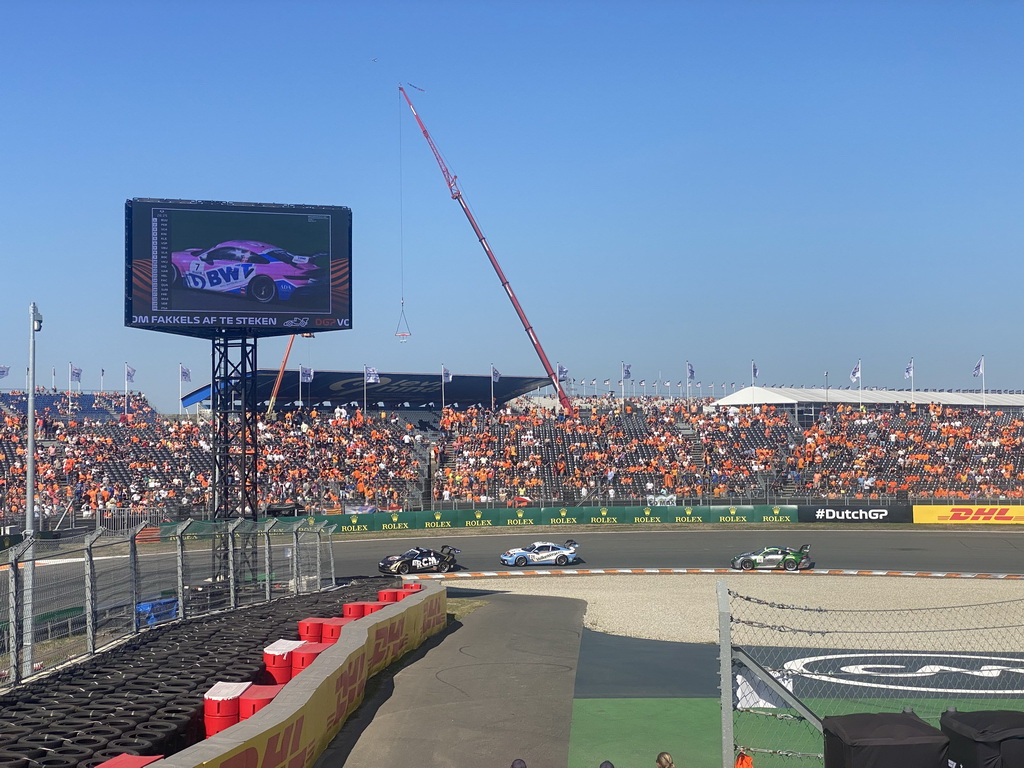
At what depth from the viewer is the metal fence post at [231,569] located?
20.0 meters

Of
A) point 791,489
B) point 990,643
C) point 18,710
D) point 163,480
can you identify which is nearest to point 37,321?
point 18,710

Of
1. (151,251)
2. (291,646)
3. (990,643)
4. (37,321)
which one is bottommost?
(990,643)

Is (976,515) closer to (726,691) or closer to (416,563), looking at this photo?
(416,563)

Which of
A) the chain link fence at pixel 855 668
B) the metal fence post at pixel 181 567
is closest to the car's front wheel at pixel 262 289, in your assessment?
the metal fence post at pixel 181 567

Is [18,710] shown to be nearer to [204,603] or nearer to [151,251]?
[204,603]

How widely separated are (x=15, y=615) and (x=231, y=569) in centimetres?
863

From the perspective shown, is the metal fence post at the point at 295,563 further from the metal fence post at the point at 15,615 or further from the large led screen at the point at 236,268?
the metal fence post at the point at 15,615

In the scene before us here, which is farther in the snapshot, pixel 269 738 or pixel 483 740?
pixel 483 740

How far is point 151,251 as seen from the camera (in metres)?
25.0

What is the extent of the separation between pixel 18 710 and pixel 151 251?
654 inches

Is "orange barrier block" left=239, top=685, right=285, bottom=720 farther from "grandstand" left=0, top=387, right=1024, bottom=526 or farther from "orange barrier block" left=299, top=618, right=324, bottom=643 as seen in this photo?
"grandstand" left=0, top=387, right=1024, bottom=526

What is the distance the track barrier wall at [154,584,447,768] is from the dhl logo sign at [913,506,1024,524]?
37450 mm

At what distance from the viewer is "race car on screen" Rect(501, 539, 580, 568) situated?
3669 cm

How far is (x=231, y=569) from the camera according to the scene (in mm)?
20422
